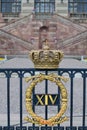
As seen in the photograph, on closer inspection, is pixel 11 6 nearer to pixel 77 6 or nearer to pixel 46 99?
pixel 77 6

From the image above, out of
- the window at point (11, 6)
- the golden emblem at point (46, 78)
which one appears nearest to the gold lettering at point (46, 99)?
the golden emblem at point (46, 78)

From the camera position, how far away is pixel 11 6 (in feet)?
167

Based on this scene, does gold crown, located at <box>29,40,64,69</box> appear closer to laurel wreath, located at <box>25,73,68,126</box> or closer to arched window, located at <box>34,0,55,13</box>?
laurel wreath, located at <box>25,73,68,126</box>

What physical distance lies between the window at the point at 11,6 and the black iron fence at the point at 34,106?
2985 centimetres

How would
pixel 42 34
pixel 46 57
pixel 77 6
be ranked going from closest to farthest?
pixel 46 57 → pixel 42 34 → pixel 77 6

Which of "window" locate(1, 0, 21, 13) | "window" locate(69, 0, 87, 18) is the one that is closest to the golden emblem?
"window" locate(69, 0, 87, 18)

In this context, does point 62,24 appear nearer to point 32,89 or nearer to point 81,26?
point 81,26

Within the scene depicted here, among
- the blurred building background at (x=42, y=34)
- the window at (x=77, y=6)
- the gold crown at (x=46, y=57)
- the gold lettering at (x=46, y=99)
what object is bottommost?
the blurred building background at (x=42, y=34)

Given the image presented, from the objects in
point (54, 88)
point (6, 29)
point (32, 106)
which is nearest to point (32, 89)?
point (32, 106)

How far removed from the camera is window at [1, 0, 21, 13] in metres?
50.5

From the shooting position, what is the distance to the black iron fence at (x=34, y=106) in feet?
24.3

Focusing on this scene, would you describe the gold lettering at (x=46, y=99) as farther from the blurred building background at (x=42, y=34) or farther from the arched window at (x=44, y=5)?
the arched window at (x=44, y=5)

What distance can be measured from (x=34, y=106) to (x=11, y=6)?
146 feet

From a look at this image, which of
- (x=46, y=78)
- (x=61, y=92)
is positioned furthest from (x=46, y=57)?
(x=61, y=92)
